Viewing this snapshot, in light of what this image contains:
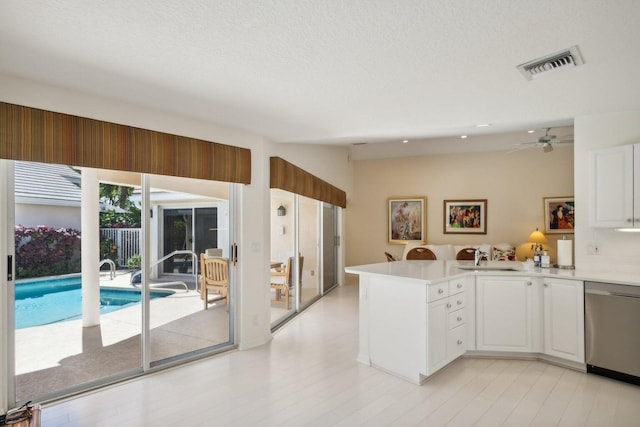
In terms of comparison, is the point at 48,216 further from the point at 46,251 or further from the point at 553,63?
the point at 553,63

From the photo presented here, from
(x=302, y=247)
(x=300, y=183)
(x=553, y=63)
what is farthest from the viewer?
(x=302, y=247)

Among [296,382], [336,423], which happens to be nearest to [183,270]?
[296,382]

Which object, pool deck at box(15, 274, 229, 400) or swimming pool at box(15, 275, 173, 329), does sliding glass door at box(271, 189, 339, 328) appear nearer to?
pool deck at box(15, 274, 229, 400)

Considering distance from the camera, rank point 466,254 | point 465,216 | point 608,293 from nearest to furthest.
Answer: point 608,293 < point 466,254 < point 465,216

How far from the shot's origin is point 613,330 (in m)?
3.11

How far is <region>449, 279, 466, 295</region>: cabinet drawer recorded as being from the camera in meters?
3.37

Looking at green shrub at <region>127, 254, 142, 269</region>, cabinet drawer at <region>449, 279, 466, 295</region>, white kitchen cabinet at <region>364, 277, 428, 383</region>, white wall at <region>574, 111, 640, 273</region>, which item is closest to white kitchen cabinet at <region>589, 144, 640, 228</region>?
white wall at <region>574, 111, 640, 273</region>

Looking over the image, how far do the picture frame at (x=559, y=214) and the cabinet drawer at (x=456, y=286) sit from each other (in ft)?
13.8

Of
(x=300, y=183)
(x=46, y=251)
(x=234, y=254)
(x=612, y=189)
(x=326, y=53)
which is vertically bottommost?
(x=234, y=254)

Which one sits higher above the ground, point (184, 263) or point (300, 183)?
point (300, 183)

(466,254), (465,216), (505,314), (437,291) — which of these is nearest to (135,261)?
(437,291)

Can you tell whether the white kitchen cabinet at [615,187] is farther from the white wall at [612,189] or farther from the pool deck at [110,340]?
the pool deck at [110,340]

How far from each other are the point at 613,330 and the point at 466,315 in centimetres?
118

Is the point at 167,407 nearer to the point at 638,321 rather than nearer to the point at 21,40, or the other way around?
the point at 21,40
